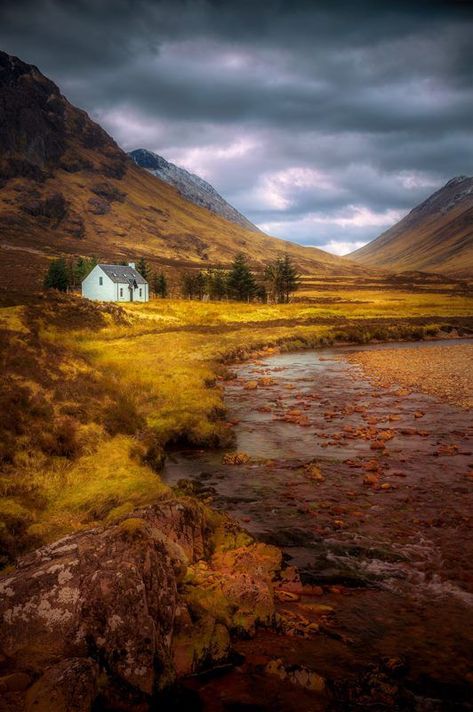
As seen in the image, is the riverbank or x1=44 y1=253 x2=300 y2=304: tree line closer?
the riverbank

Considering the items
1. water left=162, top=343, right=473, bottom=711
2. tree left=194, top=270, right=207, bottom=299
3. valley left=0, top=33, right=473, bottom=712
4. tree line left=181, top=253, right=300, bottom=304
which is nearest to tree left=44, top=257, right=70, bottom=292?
tree line left=181, top=253, right=300, bottom=304

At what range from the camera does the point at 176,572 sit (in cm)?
939

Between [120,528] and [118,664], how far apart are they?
6.44ft

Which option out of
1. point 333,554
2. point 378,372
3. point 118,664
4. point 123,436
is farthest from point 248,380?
point 118,664

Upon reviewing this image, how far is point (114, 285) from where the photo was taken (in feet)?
342

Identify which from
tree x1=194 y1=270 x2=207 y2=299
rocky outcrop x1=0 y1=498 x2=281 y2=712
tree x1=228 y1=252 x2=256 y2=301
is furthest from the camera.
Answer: tree x1=194 y1=270 x2=207 y2=299

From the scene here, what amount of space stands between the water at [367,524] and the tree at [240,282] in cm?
8963

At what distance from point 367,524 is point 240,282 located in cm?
10649

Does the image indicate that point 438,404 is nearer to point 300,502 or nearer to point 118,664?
point 300,502

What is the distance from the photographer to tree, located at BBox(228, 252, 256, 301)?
115375 millimetres

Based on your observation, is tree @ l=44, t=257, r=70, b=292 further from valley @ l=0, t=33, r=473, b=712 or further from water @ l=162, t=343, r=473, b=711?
water @ l=162, t=343, r=473, b=711

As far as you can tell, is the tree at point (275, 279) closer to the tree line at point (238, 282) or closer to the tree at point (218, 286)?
the tree line at point (238, 282)

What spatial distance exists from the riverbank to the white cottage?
210ft

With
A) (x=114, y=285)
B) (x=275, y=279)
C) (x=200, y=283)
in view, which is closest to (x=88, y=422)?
(x=114, y=285)
